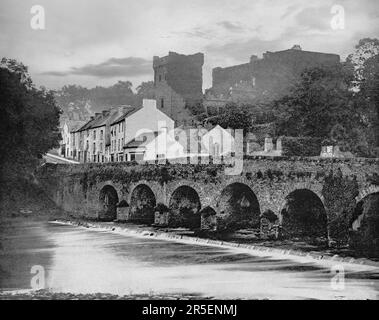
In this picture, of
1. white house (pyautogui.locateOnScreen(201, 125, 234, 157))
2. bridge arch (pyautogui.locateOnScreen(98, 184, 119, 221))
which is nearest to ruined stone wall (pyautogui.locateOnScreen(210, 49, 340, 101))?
white house (pyautogui.locateOnScreen(201, 125, 234, 157))

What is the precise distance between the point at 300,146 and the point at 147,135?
8694 mm

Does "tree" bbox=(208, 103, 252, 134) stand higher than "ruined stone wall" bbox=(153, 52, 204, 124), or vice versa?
"ruined stone wall" bbox=(153, 52, 204, 124)

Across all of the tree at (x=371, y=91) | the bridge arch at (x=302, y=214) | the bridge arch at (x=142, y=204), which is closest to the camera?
the tree at (x=371, y=91)

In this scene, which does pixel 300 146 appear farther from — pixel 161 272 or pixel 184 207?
pixel 161 272

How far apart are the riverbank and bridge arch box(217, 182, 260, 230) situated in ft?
6.43

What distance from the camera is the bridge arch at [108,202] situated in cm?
2770

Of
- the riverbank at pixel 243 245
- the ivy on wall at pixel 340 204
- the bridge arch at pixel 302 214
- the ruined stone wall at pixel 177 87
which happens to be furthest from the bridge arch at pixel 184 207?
the ivy on wall at pixel 340 204

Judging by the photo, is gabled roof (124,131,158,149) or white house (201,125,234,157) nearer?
gabled roof (124,131,158,149)

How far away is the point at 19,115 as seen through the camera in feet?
49.6

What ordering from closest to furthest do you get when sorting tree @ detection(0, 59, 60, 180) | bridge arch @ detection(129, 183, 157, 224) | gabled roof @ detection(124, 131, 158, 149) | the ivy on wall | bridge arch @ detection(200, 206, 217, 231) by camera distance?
tree @ detection(0, 59, 60, 180) → the ivy on wall → gabled roof @ detection(124, 131, 158, 149) → bridge arch @ detection(200, 206, 217, 231) → bridge arch @ detection(129, 183, 157, 224)

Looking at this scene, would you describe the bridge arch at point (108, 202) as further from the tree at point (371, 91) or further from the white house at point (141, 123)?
the tree at point (371, 91)

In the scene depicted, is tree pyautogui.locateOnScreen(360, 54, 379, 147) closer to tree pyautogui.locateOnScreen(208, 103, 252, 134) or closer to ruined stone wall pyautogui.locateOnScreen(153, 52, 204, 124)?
tree pyautogui.locateOnScreen(208, 103, 252, 134)

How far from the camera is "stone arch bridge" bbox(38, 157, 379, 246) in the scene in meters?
19.6

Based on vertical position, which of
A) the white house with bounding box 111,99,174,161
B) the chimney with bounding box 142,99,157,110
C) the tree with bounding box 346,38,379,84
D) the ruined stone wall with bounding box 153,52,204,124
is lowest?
the white house with bounding box 111,99,174,161
